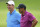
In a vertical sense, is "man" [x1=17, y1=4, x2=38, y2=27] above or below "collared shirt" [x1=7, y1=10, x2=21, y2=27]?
below

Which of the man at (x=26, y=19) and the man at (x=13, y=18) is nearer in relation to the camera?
the man at (x=26, y=19)

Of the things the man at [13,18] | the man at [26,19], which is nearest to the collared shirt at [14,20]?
the man at [13,18]

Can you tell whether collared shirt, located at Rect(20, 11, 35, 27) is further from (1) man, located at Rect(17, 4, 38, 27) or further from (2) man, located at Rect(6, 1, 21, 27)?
(2) man, located at Rect(6, 1, 21, 27)

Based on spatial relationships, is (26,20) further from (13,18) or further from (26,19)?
(13,18)

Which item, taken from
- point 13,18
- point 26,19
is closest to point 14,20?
point 13,18

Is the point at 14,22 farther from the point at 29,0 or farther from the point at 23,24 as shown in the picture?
the point at 29,0

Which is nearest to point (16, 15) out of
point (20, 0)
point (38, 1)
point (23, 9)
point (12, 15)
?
point (12, 15)

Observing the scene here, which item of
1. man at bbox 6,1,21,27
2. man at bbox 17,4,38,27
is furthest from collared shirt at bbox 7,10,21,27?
man at bbox 17,4,38,27

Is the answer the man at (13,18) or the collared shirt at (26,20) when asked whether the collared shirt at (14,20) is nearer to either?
the man at (13,18)

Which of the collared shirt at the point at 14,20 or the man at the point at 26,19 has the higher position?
the collared shirt at the point at 14,20

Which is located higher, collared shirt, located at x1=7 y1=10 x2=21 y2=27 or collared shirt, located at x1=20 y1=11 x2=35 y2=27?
collared shirt, located at x1=7 y1=10 x2=21 y2=27

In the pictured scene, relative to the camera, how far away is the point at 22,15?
6.63m

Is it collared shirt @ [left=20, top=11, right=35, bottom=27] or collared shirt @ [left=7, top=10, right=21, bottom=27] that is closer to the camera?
collared shirt @ [left=20, top=11, right=35, bottom=27]

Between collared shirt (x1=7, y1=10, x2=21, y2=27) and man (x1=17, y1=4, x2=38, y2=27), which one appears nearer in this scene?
man (x1=17, y1=4, x2=38, y2=27)
